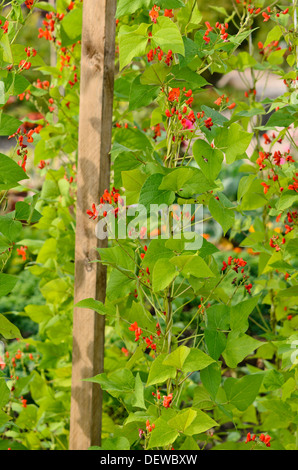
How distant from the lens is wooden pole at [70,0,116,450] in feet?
5.33

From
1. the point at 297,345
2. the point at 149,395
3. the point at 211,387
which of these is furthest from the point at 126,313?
the point at 297,345

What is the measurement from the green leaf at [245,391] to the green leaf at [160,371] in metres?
0.21

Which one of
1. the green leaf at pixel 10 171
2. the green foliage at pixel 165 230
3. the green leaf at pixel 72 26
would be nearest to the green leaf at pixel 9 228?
the green foliage at pixel 165 230

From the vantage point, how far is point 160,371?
4.47 feet

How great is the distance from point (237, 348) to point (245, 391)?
12cm

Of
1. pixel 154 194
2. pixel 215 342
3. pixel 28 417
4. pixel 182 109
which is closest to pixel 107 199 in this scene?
pixel 154 194

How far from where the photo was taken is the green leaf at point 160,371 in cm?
135

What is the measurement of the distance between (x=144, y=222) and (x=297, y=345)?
555 millimetres

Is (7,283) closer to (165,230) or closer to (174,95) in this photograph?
(165,230)

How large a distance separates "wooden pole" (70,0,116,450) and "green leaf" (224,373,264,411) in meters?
0.41

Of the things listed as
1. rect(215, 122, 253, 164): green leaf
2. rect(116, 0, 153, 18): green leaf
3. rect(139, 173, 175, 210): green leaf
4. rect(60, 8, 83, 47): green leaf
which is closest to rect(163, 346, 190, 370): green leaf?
rect(139, 173, 175, 210): green leaf

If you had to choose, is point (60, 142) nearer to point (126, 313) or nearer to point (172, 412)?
point (126, 313)

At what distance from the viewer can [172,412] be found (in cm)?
137

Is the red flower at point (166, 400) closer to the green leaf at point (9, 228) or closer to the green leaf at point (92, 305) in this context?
the green leaf at point (92, 305)
